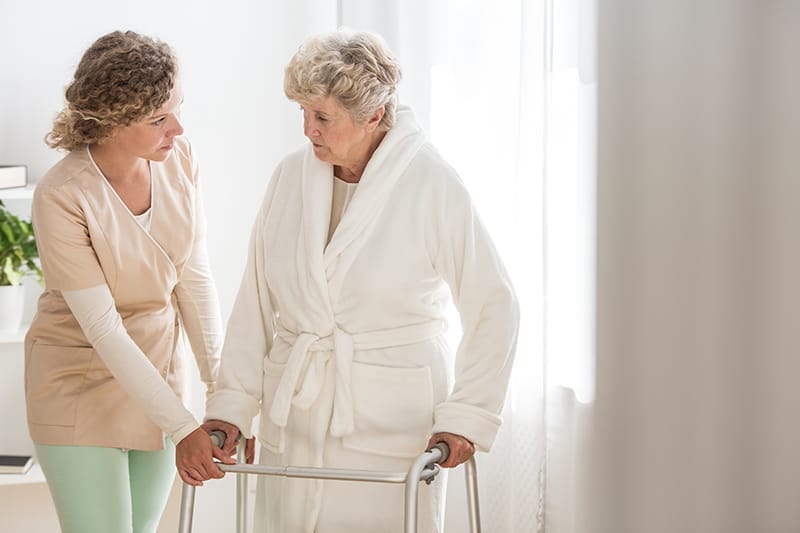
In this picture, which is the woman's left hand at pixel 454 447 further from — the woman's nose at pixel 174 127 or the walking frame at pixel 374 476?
the woman's nose at pixel 174 127

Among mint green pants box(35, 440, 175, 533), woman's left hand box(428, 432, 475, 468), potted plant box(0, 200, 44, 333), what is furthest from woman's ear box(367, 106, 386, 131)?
potted plant box(0, 200, 44, 333)

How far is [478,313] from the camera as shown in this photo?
185 cm

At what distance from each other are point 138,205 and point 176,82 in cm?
28

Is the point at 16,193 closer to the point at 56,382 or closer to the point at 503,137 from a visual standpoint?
the point at 56,382

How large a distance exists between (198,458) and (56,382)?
41 centimetres

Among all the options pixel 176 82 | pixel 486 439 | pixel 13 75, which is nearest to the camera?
pixel 486 439

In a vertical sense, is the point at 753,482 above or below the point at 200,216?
below

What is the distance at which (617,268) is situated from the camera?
7.77 feet

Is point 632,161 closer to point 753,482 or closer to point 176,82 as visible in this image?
point 753,482

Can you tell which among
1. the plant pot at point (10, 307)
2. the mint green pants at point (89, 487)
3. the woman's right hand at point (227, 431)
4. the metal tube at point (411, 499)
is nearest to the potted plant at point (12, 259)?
the plant pot at point (10, 307)

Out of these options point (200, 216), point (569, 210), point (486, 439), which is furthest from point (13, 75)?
point (486, 439)

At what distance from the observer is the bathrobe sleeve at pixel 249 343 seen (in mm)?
1929

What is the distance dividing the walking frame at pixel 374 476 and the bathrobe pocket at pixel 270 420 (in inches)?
2.6

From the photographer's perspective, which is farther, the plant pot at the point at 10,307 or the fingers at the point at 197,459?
the plant pot at the point at 10,307
